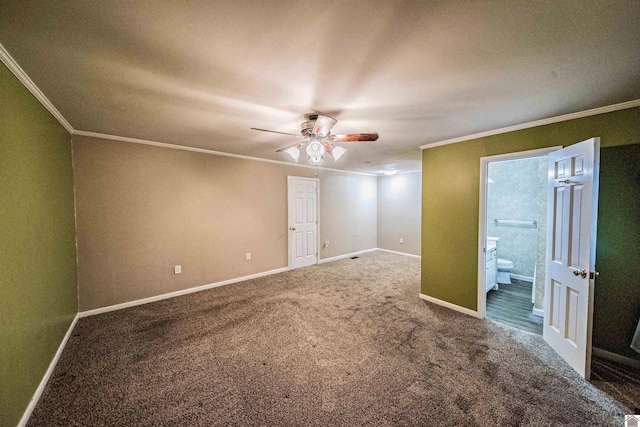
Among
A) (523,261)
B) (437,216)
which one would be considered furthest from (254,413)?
(523,261)

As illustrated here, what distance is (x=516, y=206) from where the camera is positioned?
4.80 meters

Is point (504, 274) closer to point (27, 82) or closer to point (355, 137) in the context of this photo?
point (355, 137)

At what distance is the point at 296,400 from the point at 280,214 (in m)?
3.60

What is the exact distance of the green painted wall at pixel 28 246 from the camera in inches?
56.4

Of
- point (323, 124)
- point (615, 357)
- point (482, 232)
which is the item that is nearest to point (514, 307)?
point (615, 357)

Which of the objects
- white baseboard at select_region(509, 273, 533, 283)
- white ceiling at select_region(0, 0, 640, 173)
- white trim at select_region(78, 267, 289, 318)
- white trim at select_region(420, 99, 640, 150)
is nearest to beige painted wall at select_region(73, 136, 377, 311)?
white trim at select_region(78, 267, 289, 318)

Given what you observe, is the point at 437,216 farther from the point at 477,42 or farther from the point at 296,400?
the point at 296,400

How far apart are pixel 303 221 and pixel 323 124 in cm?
328

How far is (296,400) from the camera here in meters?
1.72

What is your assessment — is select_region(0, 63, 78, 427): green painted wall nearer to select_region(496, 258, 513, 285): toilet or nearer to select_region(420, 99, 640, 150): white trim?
select_region(420, 99, 640, 150): white trim

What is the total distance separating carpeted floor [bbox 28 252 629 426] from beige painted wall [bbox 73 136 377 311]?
0.57 meters

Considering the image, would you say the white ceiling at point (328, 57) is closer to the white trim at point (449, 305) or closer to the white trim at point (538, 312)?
the white trim at point (449, 305)

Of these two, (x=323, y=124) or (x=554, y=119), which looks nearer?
(x=323, y=124)

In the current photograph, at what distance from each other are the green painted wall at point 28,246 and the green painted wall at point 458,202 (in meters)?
4.19
